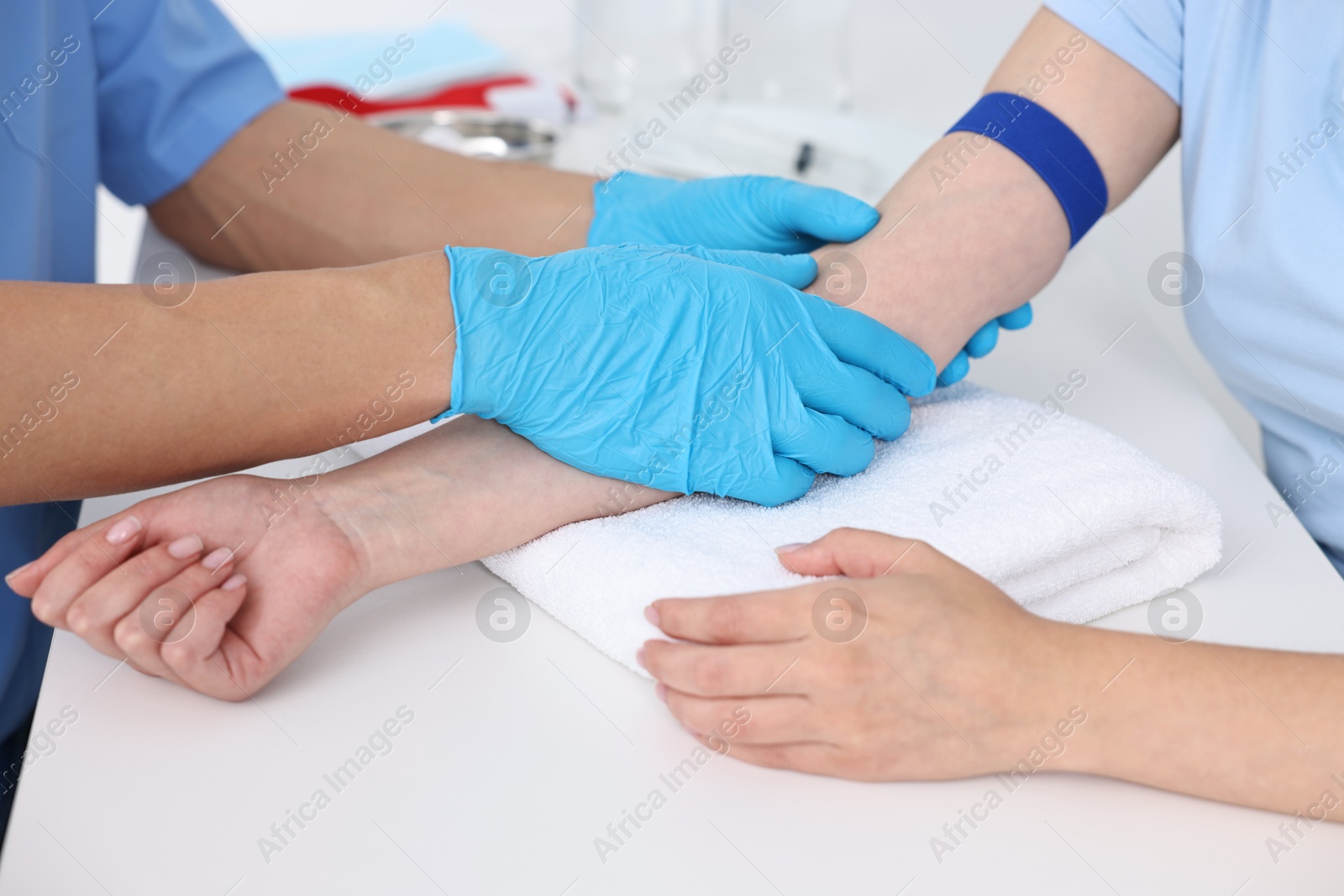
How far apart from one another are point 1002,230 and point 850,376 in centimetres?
27

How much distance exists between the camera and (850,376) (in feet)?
2.85

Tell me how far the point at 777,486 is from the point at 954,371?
0.28 m

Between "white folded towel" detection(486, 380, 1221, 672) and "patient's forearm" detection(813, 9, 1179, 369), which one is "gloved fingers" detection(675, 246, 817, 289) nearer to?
"patient's forearm" detection(813, 9, 1179, 369)

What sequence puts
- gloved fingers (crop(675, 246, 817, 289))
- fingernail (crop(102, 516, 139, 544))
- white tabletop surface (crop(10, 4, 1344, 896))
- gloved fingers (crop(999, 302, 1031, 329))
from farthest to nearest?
gloved fingers (crop(999, 302, 1031, 329)) < gloved fingers (crop(675, 246, 817, 289)) < fingernail (crop(102, 516, 139, 544)) < white tabletop surface (crop(10, 4, 1344, 896))

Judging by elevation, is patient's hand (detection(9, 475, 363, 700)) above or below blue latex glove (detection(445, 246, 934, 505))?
below

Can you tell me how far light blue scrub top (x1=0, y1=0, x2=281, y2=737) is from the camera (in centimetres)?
97

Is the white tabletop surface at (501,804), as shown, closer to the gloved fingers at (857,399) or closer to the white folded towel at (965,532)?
the white folded towel at (965,532)

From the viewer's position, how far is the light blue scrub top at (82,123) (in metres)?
0.97

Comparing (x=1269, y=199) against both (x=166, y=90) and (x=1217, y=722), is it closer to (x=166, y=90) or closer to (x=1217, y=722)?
(x=1217, y=722)

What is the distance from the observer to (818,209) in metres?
1.02

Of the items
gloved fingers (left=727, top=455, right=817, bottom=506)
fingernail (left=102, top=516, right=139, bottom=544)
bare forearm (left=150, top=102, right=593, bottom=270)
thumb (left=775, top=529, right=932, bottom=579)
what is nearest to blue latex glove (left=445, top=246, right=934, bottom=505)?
gloved fingers (left=727, top=455, right=817, bottom=506)

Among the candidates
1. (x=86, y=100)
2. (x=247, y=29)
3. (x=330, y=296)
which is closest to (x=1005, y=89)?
(x=330, y=296)

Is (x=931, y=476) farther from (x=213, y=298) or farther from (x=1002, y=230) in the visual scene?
(x=213, y=298)

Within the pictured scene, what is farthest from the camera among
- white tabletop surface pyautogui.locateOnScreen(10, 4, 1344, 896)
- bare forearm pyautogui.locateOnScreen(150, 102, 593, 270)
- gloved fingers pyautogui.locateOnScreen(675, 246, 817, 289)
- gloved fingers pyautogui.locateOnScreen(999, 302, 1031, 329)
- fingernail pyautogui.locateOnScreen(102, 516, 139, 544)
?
bare forearm pyautogui.locateOnScreen(150, 102, 593, 270)
